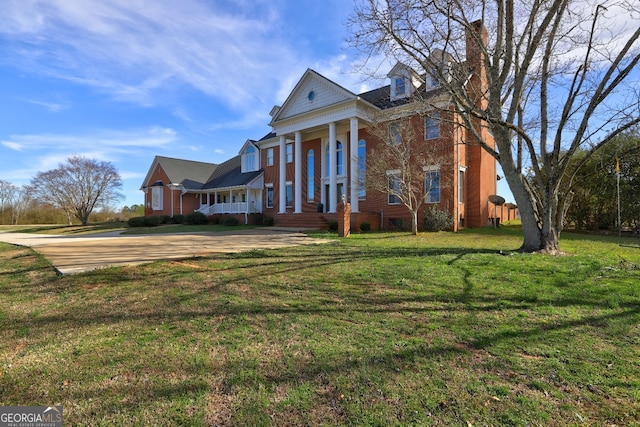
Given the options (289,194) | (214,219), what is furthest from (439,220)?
(214,219)

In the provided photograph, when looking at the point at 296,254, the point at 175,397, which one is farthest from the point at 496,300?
the point at 296,254

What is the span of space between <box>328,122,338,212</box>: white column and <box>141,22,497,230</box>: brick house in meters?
0.06

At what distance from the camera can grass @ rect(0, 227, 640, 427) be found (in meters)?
2.22

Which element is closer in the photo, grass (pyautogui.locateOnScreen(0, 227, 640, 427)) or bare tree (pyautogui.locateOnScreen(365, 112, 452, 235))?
grass (pyautogui.locateOnScreen(0, 227, 640, 427))

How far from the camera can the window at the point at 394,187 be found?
15304 mm

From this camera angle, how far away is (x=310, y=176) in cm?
2428

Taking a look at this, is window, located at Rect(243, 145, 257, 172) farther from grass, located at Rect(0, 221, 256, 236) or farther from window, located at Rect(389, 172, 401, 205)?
window, located at Rect(389, 172, 401, 205)

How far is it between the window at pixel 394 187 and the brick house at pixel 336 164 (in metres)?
0.08

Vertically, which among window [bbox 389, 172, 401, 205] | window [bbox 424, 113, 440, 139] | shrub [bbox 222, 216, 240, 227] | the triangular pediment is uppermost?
the triangular pediment

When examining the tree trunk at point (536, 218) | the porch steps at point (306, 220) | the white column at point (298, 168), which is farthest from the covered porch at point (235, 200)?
the tree trunk at point (536, 218)

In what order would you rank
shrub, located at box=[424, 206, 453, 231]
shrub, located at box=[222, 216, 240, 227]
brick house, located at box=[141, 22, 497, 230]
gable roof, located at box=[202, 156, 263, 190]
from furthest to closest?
gable roof, located at box=[202, 156, 263, 190] < shrub, located at box=[222, 216, 240, 227] < brick house, located at box=[141, 22, 497, 230] < shrub, located at box=[424, 206, 453, 231]

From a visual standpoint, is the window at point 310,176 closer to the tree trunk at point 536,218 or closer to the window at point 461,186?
the window at point 461,186

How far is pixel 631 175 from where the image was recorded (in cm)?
1609

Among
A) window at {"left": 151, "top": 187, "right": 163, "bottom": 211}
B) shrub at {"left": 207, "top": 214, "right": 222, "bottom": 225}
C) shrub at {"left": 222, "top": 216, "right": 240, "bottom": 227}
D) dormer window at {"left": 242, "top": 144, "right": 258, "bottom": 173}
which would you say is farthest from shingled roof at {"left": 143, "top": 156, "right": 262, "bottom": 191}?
shrub at {"left": 222, "top": 216, "right": 240, "bottom": 227}
